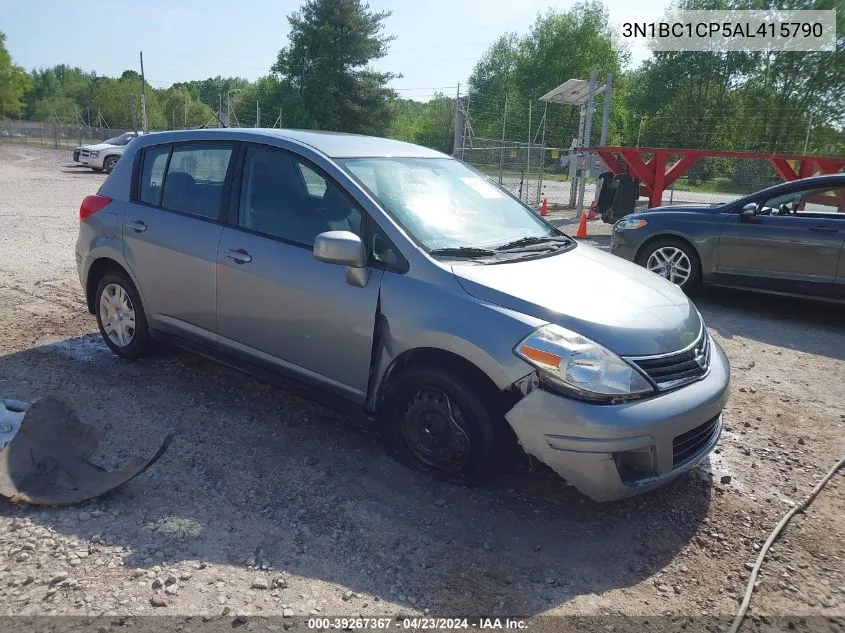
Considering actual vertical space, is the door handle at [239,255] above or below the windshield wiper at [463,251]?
below

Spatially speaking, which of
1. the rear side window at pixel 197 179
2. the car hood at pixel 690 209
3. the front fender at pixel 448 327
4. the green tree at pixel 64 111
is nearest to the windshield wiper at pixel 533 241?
the front fender at pixel 448 327

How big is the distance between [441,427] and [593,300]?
3.31ft

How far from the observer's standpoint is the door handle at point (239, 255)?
407 centimetres

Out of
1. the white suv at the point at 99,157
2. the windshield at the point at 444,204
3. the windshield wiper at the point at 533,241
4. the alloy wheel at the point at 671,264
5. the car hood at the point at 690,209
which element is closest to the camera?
the windshield at the point at 444,204

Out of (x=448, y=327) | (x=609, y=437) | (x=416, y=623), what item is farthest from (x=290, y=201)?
(x=416, y=623)

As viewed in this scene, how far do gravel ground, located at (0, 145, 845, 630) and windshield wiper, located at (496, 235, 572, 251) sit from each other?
52.2 inches

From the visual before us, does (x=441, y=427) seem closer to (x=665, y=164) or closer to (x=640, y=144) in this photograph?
(x=665, y=164)

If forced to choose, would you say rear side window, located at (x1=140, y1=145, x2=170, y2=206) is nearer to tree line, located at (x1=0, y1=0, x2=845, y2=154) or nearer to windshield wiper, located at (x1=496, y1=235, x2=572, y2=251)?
windshield wiper, located at (x1=496, y1=235, x2=572, y2=251)

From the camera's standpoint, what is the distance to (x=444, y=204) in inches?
159

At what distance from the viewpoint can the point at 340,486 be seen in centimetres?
353

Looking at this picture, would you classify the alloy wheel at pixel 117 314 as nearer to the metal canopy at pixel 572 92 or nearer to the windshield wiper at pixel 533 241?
the windshield wiper at pixel 533 241

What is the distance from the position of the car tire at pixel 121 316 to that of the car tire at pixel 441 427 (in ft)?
7.54

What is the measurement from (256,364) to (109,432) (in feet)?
3.11

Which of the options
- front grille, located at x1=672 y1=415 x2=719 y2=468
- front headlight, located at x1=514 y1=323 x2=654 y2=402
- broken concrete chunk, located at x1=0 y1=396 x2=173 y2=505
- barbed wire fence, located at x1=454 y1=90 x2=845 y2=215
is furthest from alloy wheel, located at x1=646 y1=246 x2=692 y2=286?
broken concrete chunk, located at x1=0 y1=396 x2=173 y2=505
